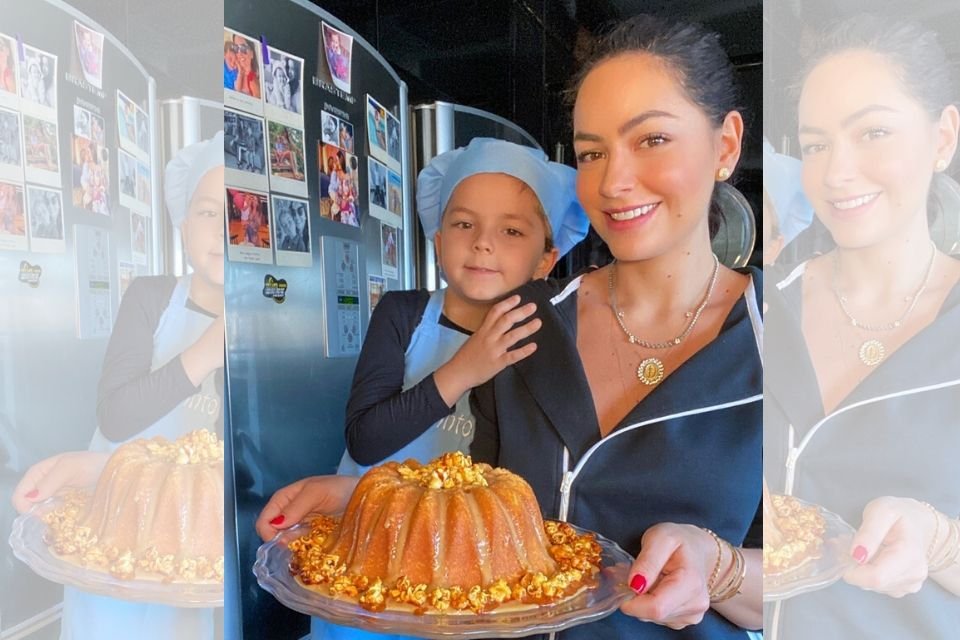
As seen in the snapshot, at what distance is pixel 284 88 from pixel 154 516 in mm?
981

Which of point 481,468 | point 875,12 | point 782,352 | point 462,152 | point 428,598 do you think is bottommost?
point 428,598

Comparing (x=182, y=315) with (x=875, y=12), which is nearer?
(x=875, y=12)

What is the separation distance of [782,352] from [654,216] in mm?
380

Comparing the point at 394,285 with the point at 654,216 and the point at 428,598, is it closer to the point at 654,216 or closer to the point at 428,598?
the point at 654,216

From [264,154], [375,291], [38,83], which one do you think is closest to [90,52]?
[38,83]

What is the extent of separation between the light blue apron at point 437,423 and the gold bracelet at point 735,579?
611mm

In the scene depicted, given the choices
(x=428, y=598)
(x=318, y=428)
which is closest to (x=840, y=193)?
(x=428, y=598)

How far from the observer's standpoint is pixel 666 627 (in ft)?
5.15

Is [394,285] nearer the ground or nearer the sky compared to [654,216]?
nearer the ground

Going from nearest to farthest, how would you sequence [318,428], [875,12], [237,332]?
[875,12] < [237,332] < [318,428]

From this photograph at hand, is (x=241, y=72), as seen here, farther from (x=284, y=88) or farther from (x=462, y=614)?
(x=462, y=614)

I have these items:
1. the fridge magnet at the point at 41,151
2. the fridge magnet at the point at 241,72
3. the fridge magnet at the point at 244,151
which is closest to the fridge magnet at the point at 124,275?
the fridge magnet at the point at 41,151

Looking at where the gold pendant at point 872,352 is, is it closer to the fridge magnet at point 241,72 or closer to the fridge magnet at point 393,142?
the fridge magnet at point 393,142

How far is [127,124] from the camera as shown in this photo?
173 centimetres
